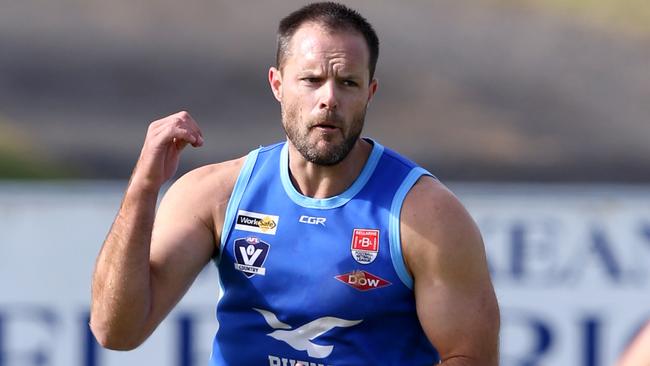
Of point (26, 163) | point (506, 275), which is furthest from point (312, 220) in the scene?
point (26, 163)

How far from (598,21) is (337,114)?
14.2 feet

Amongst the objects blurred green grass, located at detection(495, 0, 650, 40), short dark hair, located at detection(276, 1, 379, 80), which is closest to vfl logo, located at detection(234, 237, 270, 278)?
short dark hair, located at detection(276, 1, 379, 80)

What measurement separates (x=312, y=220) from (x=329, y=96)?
1.32 feet

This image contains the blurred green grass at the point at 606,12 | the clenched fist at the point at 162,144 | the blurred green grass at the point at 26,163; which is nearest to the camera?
the clenched fist at the point at 162,144

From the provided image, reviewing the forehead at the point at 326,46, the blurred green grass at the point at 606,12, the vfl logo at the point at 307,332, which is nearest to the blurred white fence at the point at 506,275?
the blurred green grass at the point at 606,12

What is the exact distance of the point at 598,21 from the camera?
7.92 metres

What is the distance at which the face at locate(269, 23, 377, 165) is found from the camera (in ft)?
13.0

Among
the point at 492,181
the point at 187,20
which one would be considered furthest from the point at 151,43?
the point at 492,181

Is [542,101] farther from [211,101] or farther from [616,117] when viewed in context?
[211,101]

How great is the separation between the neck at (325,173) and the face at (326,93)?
10 cm

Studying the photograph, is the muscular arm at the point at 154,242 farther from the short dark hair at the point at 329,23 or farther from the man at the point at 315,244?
the short dark hair at the point at 329,23

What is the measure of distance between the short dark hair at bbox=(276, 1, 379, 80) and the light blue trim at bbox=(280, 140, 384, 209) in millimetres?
259

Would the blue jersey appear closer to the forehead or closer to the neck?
the neck

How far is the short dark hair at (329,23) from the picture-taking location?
4059 millimetres
